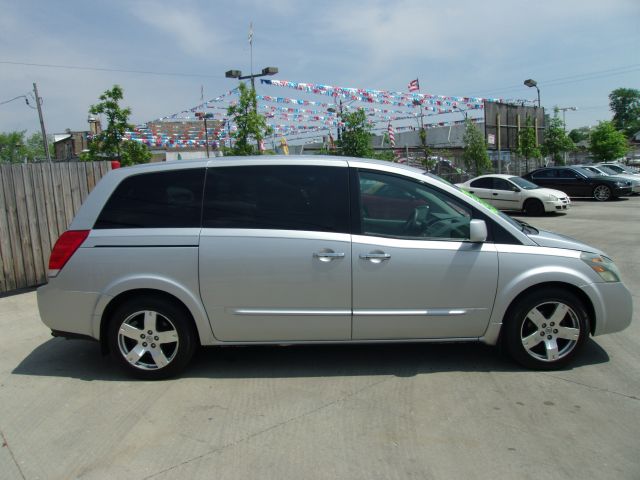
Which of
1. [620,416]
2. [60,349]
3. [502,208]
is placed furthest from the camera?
[502,208]

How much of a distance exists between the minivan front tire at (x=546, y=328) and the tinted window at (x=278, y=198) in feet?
5.29

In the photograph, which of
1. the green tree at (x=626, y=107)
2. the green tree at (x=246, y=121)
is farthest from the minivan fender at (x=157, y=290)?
the green tree at (x=626, y=107)

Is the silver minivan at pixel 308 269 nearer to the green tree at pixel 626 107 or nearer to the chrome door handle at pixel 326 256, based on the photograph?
the chrome door handle at pixel 326 256

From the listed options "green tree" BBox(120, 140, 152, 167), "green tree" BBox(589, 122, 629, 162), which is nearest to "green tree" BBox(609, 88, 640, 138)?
"green tree" BBox(589, 122, 629, 162)

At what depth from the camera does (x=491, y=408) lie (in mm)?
3648

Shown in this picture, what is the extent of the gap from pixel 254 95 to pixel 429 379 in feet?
32.8

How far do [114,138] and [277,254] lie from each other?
8.66 meters

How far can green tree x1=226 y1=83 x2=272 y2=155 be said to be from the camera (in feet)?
40.9

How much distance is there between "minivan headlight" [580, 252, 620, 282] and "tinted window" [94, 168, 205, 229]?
10.7 ft

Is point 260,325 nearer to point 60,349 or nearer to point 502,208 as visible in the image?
point 60,349

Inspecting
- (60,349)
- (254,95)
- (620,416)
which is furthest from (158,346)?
(254,95)

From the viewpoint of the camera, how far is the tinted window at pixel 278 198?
13.6 ft

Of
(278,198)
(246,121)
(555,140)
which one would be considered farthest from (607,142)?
(278,198)

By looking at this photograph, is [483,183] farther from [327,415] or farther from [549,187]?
[327,415]
